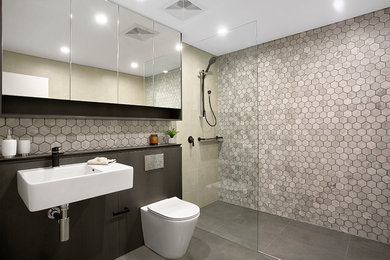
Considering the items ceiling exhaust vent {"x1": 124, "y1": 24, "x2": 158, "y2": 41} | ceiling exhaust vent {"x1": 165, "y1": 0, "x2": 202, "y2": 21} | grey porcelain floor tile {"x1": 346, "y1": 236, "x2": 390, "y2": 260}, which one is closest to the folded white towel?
ceiling exhaust vent {"x1": 124, "y1": 24, "x2": 158, "y2": 41}

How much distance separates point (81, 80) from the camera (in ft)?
6.04

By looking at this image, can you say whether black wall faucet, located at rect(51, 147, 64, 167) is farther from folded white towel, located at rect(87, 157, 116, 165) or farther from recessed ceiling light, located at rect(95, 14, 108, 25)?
recessed ceiling light, located at rect(95, 14, 108, 25)

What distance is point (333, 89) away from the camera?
251 centimetres

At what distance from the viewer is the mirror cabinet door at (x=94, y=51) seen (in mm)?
1808

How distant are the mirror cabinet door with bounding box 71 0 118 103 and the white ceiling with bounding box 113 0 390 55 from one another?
265 mm

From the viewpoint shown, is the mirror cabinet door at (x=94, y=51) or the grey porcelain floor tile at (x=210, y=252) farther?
the grey porcelain floor tile at (x=210, y=252)

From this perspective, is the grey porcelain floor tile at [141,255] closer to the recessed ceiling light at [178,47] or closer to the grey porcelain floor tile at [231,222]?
the grey porcelain floor tile at [231,222]

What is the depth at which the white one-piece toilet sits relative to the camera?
6.24 ft

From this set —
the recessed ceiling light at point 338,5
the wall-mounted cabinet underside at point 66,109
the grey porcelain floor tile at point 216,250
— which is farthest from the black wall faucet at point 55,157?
the recessed ceiling light at point 338,5

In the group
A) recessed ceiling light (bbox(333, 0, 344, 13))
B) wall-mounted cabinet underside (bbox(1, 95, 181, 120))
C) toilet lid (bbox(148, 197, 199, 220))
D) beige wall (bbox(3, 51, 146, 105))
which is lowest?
toilet lid (bbox(148, 197, 199, 220))

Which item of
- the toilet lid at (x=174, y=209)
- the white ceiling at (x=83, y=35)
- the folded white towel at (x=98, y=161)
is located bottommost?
the toilet lid at (x=174, y=209)

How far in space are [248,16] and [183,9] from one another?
749mm

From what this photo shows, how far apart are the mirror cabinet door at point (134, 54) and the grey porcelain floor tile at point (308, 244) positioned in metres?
2.13

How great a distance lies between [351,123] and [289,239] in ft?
4.96
